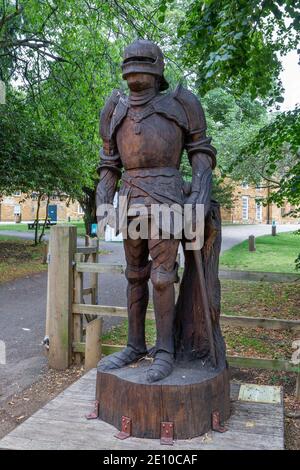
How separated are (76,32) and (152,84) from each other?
750 centimetres

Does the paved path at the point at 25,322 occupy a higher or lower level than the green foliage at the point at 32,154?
lower

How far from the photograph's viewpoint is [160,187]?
3.18 metres

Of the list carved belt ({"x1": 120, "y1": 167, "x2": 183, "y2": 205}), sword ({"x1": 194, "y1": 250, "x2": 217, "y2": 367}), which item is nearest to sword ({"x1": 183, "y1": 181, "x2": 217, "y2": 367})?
sword ({"x1": 194, "y1": 250, "x2": 217, "y2": 367})

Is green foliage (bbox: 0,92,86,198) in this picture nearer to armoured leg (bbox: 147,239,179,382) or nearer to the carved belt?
the carved belt

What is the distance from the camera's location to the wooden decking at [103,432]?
2.90m

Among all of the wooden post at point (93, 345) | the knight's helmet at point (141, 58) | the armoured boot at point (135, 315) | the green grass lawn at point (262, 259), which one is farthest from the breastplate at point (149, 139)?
the green grass lawn at point (262, 259)

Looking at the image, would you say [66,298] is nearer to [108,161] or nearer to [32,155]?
[108,161]

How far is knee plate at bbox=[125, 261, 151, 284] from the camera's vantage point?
11.3 ft

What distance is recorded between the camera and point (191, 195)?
3.27m

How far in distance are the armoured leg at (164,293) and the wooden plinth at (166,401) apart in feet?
0.54

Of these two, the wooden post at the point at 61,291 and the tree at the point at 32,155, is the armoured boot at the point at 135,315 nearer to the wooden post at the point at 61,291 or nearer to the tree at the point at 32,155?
the wooden post at the point at 61,291

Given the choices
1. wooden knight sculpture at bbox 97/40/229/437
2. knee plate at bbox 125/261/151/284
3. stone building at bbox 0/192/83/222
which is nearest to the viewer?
wooden knight sculpture at bbox 97/40/229/437
